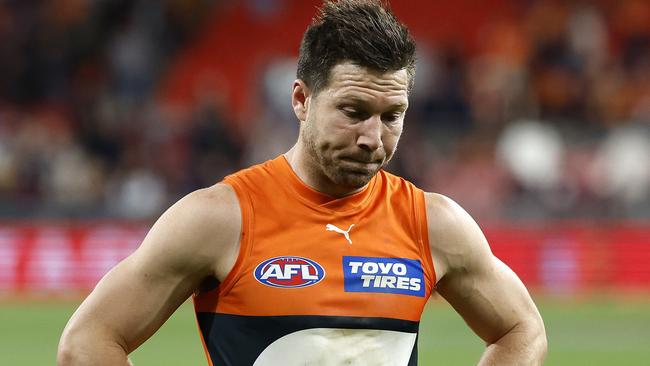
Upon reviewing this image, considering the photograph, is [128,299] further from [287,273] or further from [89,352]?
[287,273]

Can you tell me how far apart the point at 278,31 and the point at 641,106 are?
237 inches

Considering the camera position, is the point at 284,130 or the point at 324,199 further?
the point at 284,130

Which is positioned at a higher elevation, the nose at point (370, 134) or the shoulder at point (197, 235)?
the nose at point (370, 134)

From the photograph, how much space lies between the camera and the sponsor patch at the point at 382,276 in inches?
163

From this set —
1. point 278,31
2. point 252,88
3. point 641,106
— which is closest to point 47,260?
point 252,88

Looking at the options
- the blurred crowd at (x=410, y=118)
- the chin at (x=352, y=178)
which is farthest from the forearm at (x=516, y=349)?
the blurred crowd at (x=410, y=118)

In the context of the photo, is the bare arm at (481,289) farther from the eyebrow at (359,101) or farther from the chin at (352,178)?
the eyebrow at (359,101)

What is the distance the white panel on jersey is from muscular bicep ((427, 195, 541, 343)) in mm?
332

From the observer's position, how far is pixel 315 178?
4297 mm

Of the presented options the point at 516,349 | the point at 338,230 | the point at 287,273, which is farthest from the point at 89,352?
the point at 516,349

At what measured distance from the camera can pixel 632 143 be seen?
57.8ft

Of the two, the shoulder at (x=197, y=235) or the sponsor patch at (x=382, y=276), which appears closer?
the shoulder at (x=197, y=235)

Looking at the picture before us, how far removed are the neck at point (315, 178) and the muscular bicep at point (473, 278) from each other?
0.29 metres

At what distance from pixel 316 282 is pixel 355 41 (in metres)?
0.75
